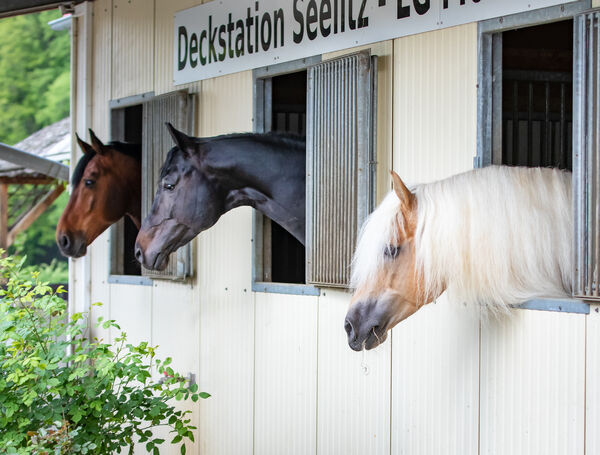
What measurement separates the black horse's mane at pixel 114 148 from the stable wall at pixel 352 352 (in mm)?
364

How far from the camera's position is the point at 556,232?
8.64 feet

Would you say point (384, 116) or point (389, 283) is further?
point (384, 116)

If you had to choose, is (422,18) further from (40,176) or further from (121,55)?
(40,176)

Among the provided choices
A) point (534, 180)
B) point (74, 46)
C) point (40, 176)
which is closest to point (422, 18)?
point (534, 180)

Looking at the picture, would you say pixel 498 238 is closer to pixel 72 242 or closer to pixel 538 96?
pixel 538 96

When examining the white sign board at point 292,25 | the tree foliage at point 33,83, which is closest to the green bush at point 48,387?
the white sign board at point 292,25

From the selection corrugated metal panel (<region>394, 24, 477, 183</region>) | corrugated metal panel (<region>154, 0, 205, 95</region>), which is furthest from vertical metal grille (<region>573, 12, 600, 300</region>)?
corrugated metal panel (<region>154, 0, 205, 95</region>)

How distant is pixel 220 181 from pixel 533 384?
1.75 m

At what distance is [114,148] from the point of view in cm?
471

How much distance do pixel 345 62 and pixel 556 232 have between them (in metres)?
1.20

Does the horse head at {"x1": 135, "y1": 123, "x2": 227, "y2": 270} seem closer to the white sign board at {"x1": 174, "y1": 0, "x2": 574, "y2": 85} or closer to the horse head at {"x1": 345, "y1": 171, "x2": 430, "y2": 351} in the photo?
the white sign board at {"x1": 174, "y1": 0, "x2": 574, "y2": 85}

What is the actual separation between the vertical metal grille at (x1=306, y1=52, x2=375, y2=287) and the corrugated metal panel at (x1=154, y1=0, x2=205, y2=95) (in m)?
1.29

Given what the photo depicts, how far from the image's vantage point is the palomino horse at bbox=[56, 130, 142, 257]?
454 centimetres

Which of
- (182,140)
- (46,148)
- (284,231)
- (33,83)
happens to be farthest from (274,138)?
(33,83)
